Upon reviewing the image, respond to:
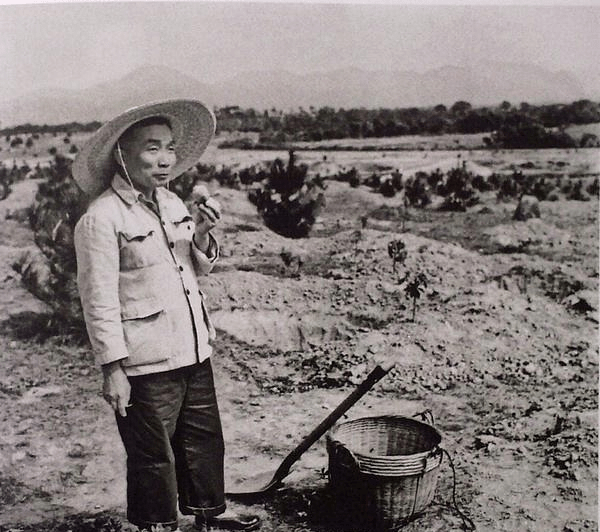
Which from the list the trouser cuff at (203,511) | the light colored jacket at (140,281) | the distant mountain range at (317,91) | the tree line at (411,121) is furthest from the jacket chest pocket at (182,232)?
the trouser cuff at (203,511)

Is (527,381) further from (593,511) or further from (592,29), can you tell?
(592,29)

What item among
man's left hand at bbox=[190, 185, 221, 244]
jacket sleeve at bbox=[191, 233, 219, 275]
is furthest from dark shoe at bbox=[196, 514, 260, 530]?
man's left hand at bbox=[190, 185, 221, 244]

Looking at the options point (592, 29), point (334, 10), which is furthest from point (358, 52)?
point (592, 29)

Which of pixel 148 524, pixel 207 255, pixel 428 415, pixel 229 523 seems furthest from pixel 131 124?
pixel 428 415

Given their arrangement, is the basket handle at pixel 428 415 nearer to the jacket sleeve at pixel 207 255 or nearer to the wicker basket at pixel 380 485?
the wicker basket at pixel 380 485

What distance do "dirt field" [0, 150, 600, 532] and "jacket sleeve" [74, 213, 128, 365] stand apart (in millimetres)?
894

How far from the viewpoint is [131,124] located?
2.30 m

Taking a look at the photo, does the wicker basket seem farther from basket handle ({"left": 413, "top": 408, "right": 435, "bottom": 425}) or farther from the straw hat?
the straw hat

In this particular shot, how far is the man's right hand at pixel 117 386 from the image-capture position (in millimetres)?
2219

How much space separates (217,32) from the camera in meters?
2.87

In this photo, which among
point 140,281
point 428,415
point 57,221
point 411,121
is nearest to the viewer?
point 140,281

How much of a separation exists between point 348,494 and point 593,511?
40.6 inches

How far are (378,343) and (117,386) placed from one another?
1.36m

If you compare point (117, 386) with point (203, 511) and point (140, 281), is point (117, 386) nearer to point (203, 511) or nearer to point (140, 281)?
point (140, 281)
